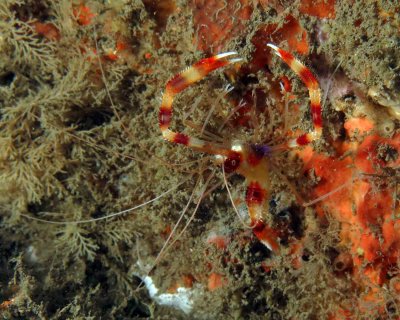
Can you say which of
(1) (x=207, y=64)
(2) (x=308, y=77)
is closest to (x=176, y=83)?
(1) (x=207, y=64)

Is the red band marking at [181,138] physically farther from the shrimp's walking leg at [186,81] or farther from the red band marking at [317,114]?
the red band marking at [317,114]

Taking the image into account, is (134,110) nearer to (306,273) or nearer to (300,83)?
(300,83)

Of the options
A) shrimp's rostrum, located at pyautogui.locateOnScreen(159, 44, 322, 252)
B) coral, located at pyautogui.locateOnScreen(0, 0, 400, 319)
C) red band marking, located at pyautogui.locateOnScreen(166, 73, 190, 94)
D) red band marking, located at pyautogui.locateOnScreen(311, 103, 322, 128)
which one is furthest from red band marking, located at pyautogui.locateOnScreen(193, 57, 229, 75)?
red band marking, located at pyautogui.locateOnScreen(311, 103, 322, 128)

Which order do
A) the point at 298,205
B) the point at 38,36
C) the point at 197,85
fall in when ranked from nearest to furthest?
the point at 197,85 → the point at 298,205 → the point at 38,36

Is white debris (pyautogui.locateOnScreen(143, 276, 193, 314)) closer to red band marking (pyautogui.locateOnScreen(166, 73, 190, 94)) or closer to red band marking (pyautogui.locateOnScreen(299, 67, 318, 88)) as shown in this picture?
red band marking (pyautogui.locateOnScreen(166, 73, 190, 94))

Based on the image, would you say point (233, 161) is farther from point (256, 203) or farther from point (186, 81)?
point (186, 81)

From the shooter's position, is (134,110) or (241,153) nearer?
(241,153)

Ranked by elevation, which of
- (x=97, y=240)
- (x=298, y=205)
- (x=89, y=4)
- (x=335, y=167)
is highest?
(x=89, y=4)

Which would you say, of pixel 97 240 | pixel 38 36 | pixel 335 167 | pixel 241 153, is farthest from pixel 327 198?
pixel 38 36
